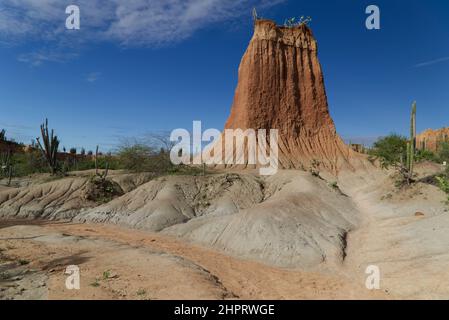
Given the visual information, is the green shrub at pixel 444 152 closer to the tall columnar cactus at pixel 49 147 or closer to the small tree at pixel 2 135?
the tall columnar cactus at pixel 49 147

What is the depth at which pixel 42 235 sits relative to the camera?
14.9 m

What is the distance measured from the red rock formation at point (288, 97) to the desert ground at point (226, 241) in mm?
11248

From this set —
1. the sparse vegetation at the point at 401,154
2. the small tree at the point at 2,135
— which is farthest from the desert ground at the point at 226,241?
the small tree at the point at 2,135

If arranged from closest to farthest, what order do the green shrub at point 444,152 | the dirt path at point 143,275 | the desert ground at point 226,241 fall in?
the dirt path at point 143,275 < the desert ground at point 226,241 < the green shrub at point 444,152

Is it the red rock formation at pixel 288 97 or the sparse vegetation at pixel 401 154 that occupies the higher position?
the red rock formation at pixel 288 97

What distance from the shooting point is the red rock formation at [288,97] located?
3438 centimetres

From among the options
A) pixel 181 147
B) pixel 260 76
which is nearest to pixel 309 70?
pixel 260 76

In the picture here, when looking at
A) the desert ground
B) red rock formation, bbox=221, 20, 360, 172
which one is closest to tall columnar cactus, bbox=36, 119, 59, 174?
the desert ground

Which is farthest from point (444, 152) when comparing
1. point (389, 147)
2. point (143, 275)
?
point (143, 275)

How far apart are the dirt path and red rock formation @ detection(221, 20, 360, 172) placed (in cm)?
2237

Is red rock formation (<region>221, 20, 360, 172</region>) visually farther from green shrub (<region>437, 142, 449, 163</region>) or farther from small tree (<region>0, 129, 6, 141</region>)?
small tree (<region>0, 129, 6, 141</region>)

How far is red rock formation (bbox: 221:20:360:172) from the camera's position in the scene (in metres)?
34.4
